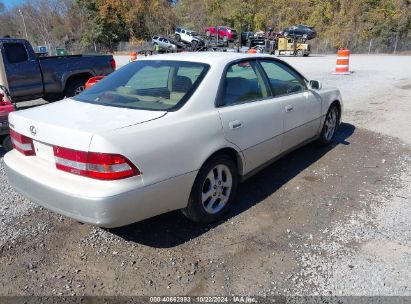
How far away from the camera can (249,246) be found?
127 inches

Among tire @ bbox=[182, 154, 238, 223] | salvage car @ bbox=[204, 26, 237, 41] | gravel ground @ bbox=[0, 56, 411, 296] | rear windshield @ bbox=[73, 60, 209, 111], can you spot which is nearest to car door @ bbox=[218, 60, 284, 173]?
tire @ bbox=[182, 154, 238, 223]

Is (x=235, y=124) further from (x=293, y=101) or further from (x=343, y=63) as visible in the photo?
(x=343, y=63)

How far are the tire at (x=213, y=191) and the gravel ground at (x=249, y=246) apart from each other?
0.15 metres

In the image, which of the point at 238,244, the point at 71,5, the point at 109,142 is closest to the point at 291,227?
the point at 238,244

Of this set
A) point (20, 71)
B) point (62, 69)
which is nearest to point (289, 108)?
point (62, 69)

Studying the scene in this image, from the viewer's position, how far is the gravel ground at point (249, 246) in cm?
276

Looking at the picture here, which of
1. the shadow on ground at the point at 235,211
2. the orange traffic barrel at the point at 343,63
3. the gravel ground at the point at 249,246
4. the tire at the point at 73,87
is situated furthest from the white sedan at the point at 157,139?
the orange traffic barrel at the point at 343,63

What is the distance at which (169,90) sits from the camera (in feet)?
11.4

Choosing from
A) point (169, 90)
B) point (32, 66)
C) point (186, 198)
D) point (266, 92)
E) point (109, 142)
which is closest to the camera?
point (109, 142)

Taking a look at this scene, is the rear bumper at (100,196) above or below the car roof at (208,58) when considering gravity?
below

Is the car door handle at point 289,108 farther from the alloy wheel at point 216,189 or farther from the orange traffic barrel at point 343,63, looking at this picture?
the orange traffic barrel at point 343,63

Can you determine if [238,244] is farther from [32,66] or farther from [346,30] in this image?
[346,30]

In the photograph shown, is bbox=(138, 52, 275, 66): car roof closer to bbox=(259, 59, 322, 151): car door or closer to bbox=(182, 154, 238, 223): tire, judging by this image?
bbox=(259, 59, 322, 151): car door

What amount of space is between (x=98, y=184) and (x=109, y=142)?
34 cm
